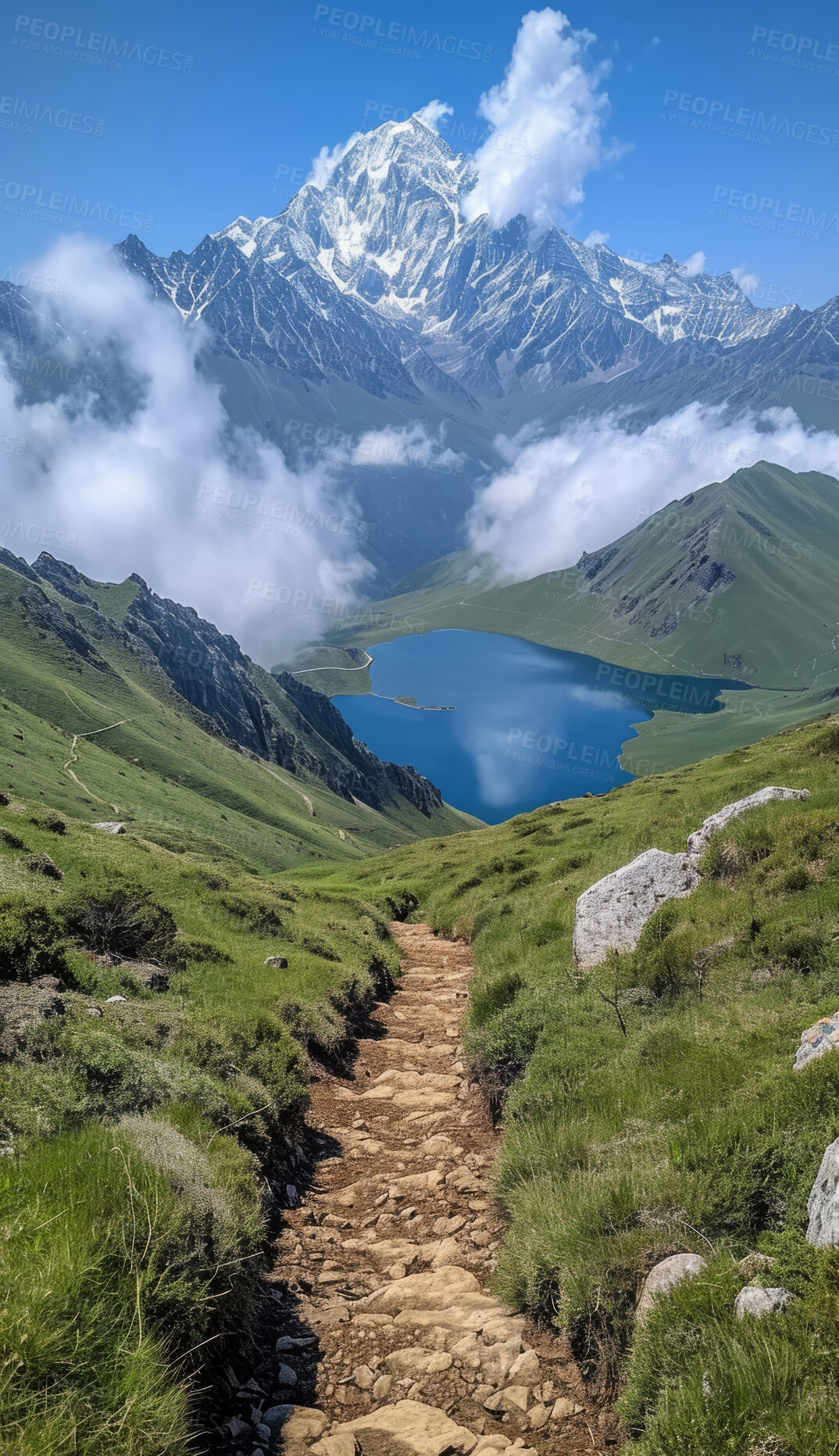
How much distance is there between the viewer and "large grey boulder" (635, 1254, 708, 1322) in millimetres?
6031

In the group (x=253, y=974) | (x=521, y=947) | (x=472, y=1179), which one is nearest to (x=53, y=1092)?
→ (x=472, y=1179)

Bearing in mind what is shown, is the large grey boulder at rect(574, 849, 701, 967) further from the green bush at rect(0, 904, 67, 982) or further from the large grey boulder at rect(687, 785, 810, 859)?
the green bush at rect(0, 904, 67, 982)

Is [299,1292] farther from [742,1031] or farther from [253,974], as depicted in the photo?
[253,974]

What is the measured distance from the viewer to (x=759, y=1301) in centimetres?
544

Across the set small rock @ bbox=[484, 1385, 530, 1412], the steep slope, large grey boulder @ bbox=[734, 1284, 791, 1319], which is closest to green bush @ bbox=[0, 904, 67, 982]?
small rock @ bbox=[484, 1385, 530, 1412]

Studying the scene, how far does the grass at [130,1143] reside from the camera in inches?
190

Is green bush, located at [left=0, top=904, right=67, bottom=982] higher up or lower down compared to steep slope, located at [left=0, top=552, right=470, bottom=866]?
lower down

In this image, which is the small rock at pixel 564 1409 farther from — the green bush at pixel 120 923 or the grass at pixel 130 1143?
the green bush at pixel 120 923

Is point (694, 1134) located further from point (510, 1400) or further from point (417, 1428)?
point (417, 1428)

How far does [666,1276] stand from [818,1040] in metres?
3.04

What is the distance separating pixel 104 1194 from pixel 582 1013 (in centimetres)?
836

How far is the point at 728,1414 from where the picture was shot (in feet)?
15.4

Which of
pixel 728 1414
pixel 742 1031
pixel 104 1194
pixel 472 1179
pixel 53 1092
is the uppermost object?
pixel 53 1092

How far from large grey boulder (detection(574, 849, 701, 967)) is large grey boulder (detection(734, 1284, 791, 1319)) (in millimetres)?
9184
